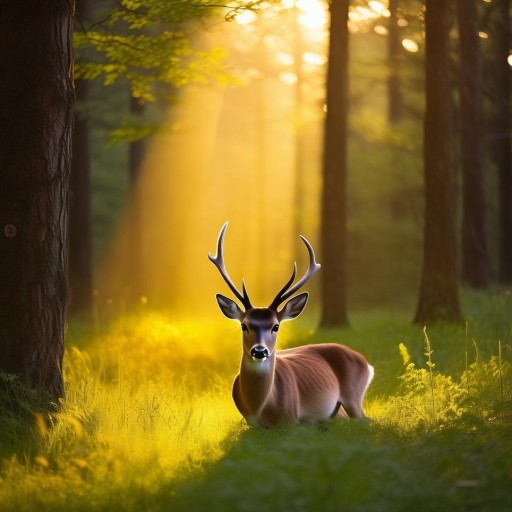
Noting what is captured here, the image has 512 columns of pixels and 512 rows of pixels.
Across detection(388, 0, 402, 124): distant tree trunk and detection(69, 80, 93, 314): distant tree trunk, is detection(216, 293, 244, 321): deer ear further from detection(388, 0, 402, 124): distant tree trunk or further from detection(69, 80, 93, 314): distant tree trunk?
detection(388, 0, 402, 124): distant tree trunk

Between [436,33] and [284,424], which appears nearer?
[284,424]

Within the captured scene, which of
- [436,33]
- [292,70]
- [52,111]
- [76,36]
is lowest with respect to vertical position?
[52,111]

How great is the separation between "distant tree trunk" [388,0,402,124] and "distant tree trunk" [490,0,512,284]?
8.53 ft

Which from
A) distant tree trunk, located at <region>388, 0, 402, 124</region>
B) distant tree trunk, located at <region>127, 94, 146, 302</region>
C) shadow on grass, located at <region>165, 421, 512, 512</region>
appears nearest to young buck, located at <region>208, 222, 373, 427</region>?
shadow on grass, located at <region>165, 421, 512, 512</region>

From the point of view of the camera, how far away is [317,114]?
33.5 m

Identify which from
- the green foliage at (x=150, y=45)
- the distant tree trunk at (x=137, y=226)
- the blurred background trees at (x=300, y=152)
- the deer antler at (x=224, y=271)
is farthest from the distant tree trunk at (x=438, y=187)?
the distant tree trunk at (x=137, y=226)

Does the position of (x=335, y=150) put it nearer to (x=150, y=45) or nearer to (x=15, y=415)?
(x=150, y=45)

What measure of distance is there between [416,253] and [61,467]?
26.7 meters

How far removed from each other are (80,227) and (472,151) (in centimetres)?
942

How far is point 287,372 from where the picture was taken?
28.7ft

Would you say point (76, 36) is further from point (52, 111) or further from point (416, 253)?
point (416, 253)

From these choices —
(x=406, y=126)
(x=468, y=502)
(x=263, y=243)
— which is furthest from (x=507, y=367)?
(x=263, y=243)

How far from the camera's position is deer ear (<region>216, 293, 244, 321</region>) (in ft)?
27.5

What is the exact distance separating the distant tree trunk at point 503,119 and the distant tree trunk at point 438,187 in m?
10.2
